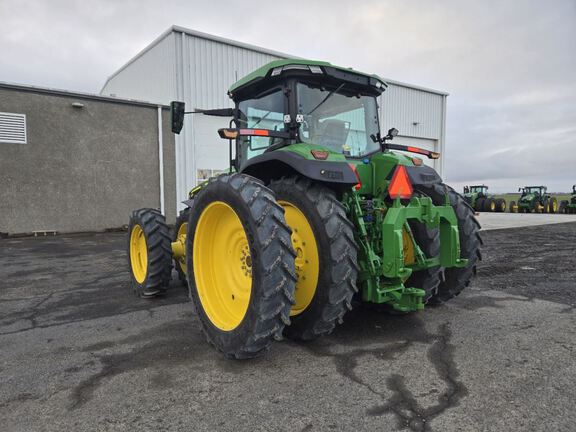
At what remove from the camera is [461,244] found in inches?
155

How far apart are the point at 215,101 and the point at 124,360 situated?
40.7 ft

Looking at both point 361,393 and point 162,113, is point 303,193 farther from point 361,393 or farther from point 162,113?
point 162,113

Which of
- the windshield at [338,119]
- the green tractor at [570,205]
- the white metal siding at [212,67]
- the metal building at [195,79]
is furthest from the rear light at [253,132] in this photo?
the green tractor at [570,205]

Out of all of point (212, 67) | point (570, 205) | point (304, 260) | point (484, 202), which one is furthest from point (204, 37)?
point (570, 205)

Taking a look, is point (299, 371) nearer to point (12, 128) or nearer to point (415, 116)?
point (12, 128)

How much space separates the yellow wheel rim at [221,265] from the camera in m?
3.25

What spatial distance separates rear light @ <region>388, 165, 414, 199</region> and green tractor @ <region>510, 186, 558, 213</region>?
89.2ft

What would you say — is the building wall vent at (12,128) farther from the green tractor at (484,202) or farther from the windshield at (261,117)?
the green tractor at (484,202)

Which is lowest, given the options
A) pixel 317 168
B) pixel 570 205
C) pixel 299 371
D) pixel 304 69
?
pixel 299 371

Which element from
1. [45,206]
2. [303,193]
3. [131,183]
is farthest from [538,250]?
[45,206]

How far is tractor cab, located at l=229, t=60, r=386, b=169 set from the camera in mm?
3623

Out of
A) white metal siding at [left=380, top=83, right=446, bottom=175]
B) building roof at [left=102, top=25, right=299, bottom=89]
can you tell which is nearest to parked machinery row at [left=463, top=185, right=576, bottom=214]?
white metal siding at [left=380, top=83, right=446, bottom=175]

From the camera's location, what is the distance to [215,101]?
1416 cm

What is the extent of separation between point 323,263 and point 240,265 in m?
0.78
